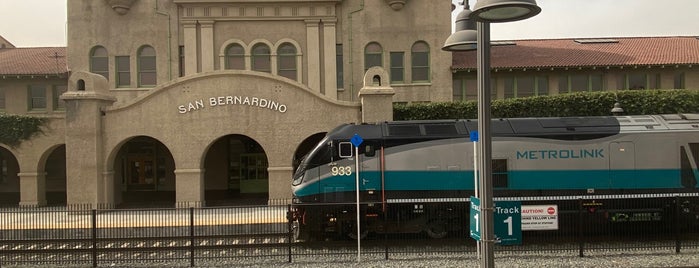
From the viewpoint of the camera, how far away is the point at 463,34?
8.14 metres

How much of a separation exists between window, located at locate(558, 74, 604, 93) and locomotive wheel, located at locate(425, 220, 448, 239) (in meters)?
15.6

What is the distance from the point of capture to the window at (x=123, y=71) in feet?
84.7

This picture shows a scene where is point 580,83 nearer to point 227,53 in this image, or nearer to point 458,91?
point 458,91

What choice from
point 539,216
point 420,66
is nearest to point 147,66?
point 420,66

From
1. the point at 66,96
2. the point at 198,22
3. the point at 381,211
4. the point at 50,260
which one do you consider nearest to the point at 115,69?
the point at 198,22

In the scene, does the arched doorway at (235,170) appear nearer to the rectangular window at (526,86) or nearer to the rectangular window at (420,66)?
the rectangular window at (420,66)

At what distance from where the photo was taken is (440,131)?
14188 mm

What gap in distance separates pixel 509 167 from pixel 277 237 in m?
6.59

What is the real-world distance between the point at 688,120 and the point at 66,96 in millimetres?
20993

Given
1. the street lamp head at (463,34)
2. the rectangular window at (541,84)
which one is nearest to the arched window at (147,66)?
the rectangular window at (541,84)

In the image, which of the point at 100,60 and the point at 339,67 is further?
the point at 339,67

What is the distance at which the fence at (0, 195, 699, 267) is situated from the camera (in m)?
11.8

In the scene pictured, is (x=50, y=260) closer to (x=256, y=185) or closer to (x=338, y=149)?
(x=338, y=149)

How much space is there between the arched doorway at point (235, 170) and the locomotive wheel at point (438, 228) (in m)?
13.6
